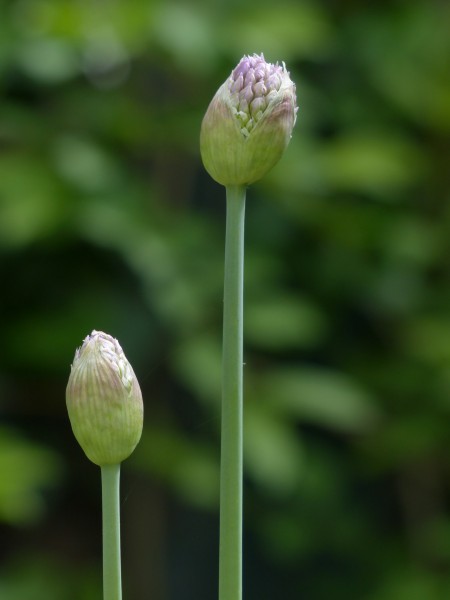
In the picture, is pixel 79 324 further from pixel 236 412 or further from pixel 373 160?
pixel 236 412

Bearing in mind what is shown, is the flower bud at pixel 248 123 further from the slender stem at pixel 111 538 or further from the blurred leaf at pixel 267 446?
the blurred leaf at pixel 267 446

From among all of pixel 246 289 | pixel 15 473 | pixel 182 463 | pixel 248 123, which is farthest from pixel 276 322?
pixel 248 123

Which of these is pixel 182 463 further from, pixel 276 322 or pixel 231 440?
pixel 231 440

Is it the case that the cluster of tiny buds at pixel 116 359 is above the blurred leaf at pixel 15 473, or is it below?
below

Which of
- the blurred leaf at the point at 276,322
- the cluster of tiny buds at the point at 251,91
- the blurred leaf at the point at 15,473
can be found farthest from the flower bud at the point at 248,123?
the blurred leaf at the point at 276,322

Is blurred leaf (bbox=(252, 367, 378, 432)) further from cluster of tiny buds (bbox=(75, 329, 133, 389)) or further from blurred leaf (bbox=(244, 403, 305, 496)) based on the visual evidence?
cluster of tiny buds (bbox=(75, 329, 133, 389))

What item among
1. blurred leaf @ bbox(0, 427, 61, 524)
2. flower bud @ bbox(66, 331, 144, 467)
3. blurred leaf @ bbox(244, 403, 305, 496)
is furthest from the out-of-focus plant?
blurred leaf @ bbox(244, 403, 305, 496)

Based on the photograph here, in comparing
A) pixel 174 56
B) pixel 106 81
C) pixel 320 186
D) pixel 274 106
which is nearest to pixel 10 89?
pixel 106 81
